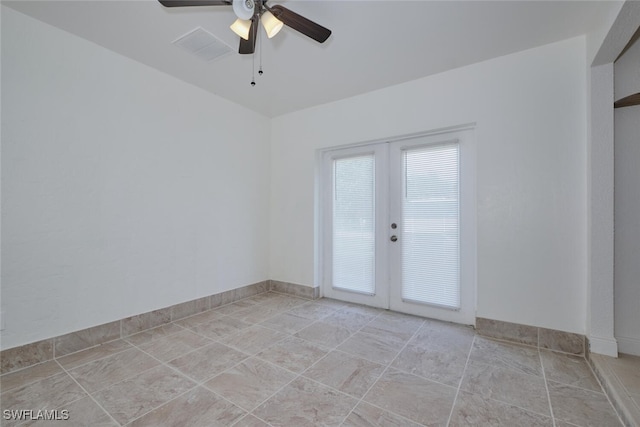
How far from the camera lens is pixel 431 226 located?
3.12 meters

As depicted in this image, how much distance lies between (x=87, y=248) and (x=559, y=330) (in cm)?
423

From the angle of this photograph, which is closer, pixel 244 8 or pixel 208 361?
pixel 244 8

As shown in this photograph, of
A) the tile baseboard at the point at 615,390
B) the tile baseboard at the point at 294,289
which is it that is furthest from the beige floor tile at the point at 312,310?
the tile baseboard at the point at 615,390

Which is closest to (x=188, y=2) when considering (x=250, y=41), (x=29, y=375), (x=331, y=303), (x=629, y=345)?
(x=250, y=41)

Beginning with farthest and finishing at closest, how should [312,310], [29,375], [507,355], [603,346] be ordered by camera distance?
[312,310] → [507,355] → [603,346] → [29,375]

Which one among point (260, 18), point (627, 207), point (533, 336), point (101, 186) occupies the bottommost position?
point (533, 336)

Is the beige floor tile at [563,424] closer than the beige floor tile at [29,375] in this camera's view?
Yes

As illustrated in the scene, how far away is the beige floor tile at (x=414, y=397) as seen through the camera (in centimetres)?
164

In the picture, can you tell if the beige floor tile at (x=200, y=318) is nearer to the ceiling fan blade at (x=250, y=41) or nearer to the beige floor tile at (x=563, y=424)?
the ceiling fan blade at (x=250, y=41)

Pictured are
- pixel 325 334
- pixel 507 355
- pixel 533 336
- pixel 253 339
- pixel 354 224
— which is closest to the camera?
pixel 507 355

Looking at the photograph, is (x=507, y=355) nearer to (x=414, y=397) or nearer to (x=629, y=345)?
(x=629, y=345)

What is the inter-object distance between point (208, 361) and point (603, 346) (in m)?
3.13

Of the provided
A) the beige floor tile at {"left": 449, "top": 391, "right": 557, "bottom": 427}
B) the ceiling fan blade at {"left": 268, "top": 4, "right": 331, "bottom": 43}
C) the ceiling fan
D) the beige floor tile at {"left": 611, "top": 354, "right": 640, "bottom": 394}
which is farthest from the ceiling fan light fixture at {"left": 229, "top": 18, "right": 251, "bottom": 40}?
the beige floor tile at {"left": 611, "top": 354, "right": 640, "bottom": 394}

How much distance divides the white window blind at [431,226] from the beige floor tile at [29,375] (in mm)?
3298
